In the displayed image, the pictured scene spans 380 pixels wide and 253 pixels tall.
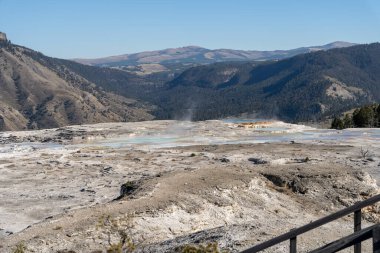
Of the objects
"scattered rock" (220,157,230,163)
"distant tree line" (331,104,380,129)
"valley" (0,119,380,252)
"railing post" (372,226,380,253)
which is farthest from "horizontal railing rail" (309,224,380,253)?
"distant tree line" (331,104,380,129)

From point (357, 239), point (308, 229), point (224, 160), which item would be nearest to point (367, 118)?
Result: point (224, 160)

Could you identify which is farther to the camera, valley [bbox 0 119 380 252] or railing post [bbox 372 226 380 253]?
valley [bbox 0 119 380 252]

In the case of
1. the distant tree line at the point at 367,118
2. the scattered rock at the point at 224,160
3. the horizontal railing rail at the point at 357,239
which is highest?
the horizontal railing rail at the point at 357,239

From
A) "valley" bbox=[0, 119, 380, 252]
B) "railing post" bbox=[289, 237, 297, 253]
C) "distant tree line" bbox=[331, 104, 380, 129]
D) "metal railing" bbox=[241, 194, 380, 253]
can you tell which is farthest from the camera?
"distant tree line" bbox=[331, 104, 380, 129]

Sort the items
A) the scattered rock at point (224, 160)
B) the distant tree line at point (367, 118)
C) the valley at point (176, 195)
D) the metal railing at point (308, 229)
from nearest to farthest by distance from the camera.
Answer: the metal railing at point (308, 229) < the valley at point (176, 195) < the scattered rock at point (224, 160) < the distant tree line at point (367, 118)

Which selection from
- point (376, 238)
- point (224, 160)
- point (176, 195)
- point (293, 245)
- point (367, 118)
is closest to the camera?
point (376, 238)

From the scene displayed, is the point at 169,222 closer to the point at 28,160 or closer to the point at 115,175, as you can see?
the point at 115,175

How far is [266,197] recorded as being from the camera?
23.1 metres

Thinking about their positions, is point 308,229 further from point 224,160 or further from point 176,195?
point 224,160

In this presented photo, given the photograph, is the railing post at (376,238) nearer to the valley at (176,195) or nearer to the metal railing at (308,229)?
the metal railing at (308,229)

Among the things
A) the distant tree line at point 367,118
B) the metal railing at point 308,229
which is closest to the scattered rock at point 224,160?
the metal railing at point 308,229

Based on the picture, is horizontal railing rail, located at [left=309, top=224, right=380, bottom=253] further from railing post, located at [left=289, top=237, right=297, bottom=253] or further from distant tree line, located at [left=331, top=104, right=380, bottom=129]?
distant tree line, located at [left=331, top=104, right=380, bottom=129]

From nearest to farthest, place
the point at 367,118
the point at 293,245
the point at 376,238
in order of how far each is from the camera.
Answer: the point at 376,238
the point at 293,245
the point at 367,118

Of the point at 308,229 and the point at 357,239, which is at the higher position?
the point at 308,229
